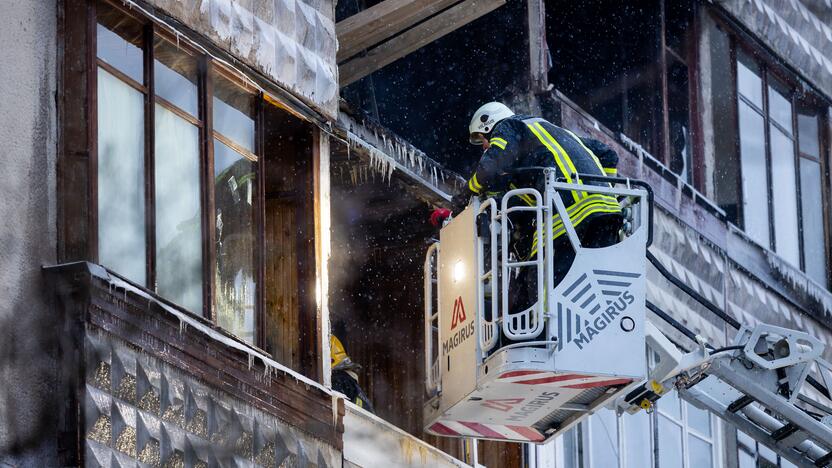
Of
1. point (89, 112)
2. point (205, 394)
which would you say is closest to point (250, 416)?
point (205, 394)

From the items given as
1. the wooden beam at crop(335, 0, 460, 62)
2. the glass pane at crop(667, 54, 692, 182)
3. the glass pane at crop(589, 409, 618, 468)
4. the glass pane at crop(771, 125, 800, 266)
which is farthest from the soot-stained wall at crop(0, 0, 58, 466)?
the glass pane at crop(771, 125, 800, 266)

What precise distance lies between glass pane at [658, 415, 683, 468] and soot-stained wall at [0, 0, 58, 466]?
941 centimetres

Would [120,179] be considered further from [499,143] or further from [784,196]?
[784,196]

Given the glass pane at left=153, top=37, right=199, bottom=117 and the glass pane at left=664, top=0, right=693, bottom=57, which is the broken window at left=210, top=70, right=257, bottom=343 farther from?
the glass pane at left=664, top=0, right=693, bottom=57

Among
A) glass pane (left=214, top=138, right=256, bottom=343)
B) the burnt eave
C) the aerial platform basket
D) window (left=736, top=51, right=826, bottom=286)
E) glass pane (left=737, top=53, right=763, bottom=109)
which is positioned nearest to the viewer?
the burnt eave

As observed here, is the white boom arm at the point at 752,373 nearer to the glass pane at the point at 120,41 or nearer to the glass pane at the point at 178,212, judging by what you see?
the glass pane at the point at 178,212

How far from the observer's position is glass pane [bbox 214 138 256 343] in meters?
11.9

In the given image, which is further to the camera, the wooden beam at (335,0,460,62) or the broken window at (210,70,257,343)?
the wooden beam at (335,0,460,62)

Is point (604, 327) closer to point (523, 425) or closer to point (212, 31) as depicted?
point (523, 425)

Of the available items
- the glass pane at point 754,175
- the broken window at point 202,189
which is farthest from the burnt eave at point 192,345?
the glass pane at point 754,175

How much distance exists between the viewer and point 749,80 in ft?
75.3

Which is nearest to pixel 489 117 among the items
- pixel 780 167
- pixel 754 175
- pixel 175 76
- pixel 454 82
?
pixel 175 76

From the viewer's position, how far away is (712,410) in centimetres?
1466

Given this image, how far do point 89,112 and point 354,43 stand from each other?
5102 mm
